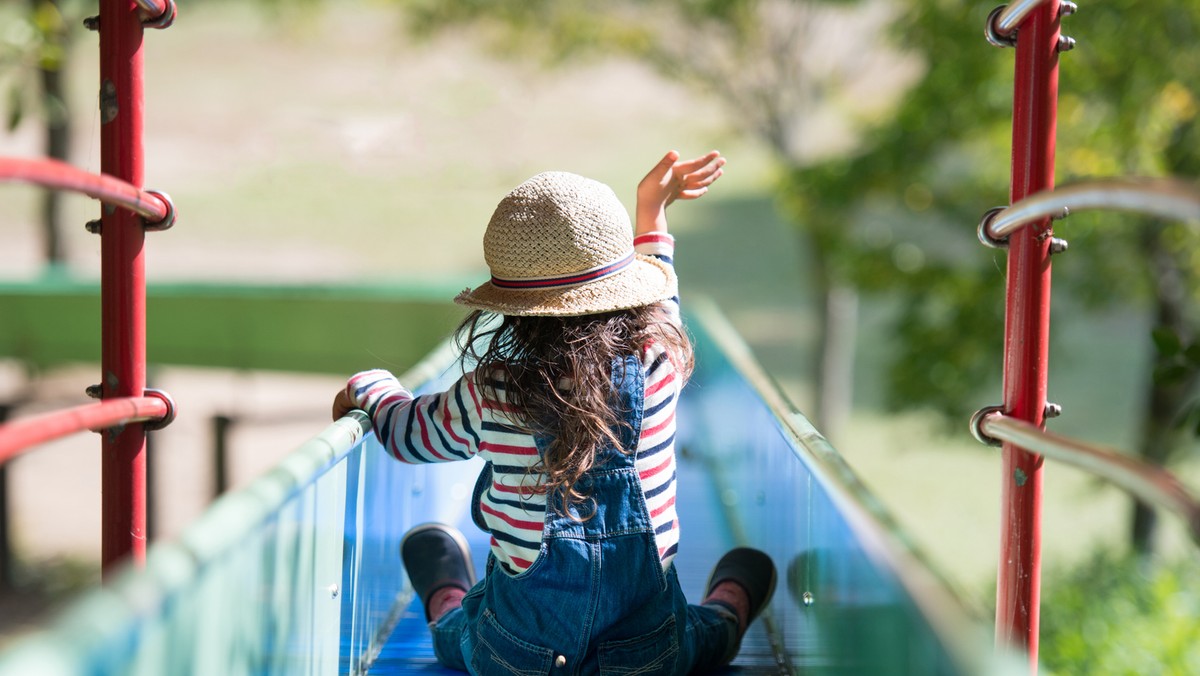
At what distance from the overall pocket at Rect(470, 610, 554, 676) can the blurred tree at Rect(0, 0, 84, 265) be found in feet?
6.71

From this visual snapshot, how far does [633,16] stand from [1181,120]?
5884mm

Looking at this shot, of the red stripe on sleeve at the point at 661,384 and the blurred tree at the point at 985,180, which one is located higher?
the blurred tree at the point at 985,180

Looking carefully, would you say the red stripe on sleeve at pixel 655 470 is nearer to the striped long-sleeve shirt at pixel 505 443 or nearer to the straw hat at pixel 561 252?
the striped long-sleeve shirt at pixel 505 443

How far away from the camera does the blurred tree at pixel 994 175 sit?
19.8 ft

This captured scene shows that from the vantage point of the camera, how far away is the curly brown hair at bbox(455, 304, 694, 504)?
6.28 feet

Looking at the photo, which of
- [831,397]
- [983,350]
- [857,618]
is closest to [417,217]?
[831,397]

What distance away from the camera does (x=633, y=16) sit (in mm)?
11227

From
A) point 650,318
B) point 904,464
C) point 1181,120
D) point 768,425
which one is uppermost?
point 1181,120

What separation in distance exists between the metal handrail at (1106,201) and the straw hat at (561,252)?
559 mm

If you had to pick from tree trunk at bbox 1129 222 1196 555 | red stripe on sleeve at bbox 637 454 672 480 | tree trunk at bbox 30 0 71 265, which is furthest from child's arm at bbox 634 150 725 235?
tree trunk at bbox 30 0 71 265

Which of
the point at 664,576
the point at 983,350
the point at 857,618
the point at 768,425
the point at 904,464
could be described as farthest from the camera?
the point at 904,464

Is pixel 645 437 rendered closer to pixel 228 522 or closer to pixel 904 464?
pixel 228 522

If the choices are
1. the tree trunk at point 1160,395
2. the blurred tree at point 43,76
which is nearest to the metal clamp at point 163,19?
the blurred tree at point 43,76

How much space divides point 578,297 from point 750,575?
72 cm
